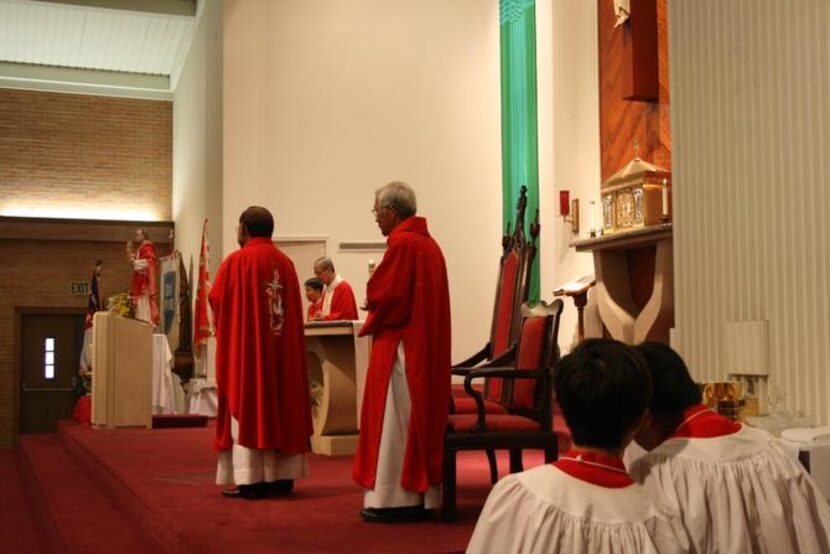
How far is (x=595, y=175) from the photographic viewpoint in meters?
10.3

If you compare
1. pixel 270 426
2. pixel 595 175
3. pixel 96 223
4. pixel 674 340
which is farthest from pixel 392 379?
pixel 96 223

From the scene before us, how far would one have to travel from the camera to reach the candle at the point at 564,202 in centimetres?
1059

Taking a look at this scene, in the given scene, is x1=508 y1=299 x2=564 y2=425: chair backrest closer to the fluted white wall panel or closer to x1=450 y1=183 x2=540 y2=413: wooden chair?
x1=450 y1=183 x2=540 y2=413: wooden chair

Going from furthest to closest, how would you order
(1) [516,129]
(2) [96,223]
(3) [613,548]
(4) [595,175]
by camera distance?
(2) [96,223] → (1) [516,129] → (4) [595,175] → (3) [613,548]

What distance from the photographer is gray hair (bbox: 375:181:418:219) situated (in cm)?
491

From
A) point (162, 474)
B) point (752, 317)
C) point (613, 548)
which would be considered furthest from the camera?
point (162, 474)

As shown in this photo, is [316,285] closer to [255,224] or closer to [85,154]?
[255,224]

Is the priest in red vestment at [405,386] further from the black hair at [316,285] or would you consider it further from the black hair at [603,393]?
the black hair at [316,285]

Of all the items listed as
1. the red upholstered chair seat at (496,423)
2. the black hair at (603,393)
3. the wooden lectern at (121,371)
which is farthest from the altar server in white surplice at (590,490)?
the wooden lectern at (121,371)

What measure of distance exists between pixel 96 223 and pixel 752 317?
13937mm

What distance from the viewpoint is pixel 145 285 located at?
15336 mm

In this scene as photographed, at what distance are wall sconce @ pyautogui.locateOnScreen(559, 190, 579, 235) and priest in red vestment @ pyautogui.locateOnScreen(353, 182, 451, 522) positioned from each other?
19.1 ft

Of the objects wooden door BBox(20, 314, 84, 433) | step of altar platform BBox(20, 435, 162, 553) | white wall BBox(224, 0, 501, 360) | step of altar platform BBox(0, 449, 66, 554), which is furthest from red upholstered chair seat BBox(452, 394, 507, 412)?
wooden door BBox(20, 314, 84, 433)

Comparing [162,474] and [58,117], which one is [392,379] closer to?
[162,474]
